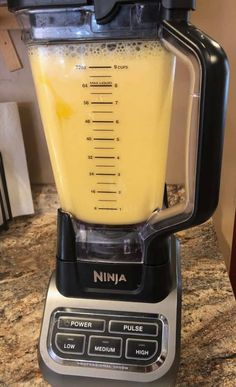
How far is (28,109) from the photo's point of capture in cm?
88

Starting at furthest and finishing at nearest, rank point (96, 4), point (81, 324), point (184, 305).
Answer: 1. point (184, 305)
2. point (81, 324)
3. point (96, 4)

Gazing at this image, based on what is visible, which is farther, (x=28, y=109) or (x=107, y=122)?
(x=28, y=109)

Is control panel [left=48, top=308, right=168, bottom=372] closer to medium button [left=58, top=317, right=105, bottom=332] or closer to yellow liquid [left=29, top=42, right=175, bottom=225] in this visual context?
medium button [left=58, top=317, right=105, bottom=332]

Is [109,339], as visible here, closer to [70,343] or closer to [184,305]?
[70,343]

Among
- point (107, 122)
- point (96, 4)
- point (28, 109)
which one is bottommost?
point (28, 109)

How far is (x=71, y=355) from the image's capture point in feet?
1.73

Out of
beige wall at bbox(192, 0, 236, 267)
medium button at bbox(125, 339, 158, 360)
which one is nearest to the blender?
medium button at bbox(125, 339, 158, 360)

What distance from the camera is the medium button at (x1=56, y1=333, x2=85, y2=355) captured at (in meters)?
0.53

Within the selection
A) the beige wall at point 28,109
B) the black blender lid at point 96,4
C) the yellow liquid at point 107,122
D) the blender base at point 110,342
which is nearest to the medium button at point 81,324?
the blender base at point 110,342

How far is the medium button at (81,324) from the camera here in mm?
537

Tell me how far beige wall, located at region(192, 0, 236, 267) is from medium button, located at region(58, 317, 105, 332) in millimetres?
500

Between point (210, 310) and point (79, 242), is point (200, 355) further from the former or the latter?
point (79, 242)

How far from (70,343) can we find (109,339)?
0.05 meters

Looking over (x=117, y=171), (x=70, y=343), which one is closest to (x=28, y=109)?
(x=117, y=171)
